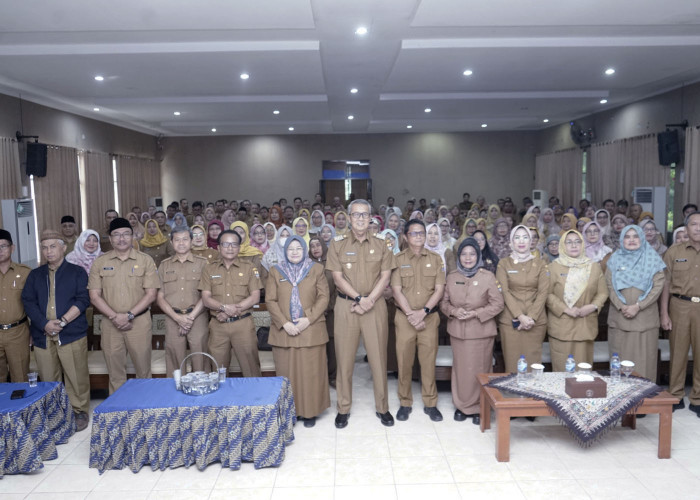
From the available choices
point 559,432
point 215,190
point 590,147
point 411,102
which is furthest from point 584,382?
point 215,190

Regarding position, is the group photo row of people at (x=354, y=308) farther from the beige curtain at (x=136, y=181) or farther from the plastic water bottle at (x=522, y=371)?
the beige curtain at (x=136, y=181)

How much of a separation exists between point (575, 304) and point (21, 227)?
8.02 metres

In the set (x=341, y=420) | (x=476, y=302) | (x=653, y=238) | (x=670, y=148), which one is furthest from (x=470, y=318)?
(x=670, y=148)

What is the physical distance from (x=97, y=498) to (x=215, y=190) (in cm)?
1521

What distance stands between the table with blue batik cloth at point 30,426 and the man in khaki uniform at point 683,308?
16.1ft

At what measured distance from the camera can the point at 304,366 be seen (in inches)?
177

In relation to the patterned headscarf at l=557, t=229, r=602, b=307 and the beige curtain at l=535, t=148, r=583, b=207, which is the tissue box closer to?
the patterned headscarf at l=557, t=229, r=602, b=307

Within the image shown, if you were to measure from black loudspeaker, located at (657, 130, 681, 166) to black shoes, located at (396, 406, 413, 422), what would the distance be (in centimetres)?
782

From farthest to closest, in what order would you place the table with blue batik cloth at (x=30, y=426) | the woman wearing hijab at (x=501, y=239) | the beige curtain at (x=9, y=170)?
the beige curtain at (x=9, y=170) < the woman wearing hijab at (x=501, y=239) < the table with blue batik cloth at (x=30, y=426)

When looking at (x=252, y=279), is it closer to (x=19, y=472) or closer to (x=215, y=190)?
(x=19, y=472)

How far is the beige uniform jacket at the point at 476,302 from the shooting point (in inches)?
176

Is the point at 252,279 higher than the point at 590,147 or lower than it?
lower

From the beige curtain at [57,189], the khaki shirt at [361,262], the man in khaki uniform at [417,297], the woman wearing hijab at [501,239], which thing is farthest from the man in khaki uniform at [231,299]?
the beige curtain at [57,189]

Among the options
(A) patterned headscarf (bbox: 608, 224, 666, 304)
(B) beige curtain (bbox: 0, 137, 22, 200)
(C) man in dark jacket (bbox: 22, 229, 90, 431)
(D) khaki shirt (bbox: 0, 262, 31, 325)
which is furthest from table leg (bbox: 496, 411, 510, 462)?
(B) beige curtain (bbox: 0, 137, 22, 200)
